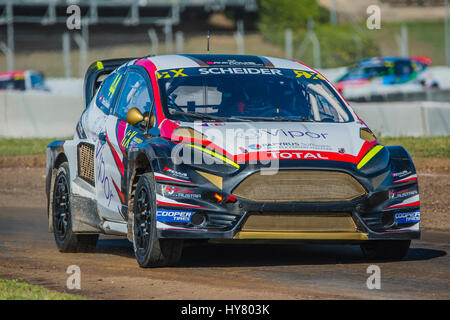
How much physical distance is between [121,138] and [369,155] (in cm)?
212

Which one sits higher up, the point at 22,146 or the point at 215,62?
the point at 215,62

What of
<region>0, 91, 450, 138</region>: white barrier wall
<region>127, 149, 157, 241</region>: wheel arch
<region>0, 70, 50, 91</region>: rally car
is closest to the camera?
<region>127, 149, 157, 241</region>: wheel arch

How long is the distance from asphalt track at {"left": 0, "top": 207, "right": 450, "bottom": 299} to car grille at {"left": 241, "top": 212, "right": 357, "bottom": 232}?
350mm

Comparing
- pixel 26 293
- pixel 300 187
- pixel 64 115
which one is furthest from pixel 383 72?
pixel 26 293

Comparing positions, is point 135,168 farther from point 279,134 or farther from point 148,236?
point 279,134

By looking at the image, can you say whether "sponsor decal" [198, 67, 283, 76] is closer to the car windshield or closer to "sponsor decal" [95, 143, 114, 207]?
the car windshield

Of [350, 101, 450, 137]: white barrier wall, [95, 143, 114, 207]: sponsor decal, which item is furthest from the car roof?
[350, 101, 450, 137]: white barrier wall

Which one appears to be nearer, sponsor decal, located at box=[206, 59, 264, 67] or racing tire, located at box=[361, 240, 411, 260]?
racing tire, located at box=[361, 240, 411, 260]

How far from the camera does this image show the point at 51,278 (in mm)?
8109

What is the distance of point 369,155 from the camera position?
8.34 metres

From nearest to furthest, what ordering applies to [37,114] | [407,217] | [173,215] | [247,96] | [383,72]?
[173,215] → [407,217] → [247,96] → [37,114] → [383,72]

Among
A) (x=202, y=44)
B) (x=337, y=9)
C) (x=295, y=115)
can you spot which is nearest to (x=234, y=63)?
(x=295, y=115)

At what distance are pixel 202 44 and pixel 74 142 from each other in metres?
49.1

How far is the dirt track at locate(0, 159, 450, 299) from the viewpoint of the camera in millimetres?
7207
